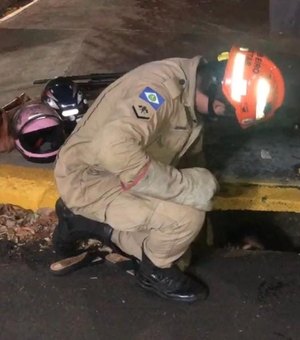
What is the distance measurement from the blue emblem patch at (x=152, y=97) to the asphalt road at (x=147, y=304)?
1.24 meters

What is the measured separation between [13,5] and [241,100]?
5.74 m

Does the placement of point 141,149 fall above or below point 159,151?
above

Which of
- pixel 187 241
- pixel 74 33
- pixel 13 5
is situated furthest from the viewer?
pixel 13 5

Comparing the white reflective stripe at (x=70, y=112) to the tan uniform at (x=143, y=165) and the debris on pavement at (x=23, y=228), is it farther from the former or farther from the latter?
the tan uniform at (x=143, y=165)

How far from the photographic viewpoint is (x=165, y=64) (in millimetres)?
4148

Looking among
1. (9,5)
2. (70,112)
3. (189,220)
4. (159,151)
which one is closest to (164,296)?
(189,220)

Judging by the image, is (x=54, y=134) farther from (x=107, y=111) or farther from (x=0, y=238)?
(x=107, y=111)

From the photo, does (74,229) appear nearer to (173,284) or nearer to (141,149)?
(173,284)

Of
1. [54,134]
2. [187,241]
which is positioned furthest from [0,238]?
[187,241]

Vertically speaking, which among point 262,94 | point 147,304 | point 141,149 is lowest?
point 147,304

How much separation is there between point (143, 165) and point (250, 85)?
0.71 m

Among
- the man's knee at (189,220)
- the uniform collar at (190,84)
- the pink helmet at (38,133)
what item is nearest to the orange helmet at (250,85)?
the uniform collar at (190,84)

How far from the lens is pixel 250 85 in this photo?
402 centimetres

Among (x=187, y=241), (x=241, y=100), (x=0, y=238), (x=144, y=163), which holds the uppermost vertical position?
(x=241, y=100)
